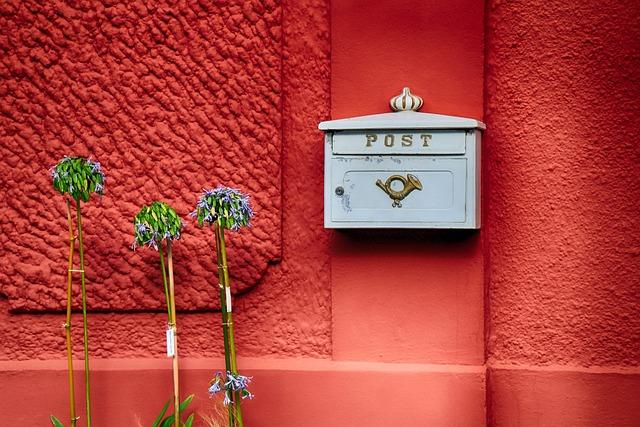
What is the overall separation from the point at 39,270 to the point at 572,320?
1.96 metres

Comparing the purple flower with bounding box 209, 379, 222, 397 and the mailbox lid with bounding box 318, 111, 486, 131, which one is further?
the mailbox lid with bounding box 318, 111, 486, 131

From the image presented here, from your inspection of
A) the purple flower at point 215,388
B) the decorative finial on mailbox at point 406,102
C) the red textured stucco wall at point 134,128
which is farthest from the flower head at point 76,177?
the decorative finial on mailbox at point 406,102

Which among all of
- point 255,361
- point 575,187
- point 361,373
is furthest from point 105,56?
point 575,187

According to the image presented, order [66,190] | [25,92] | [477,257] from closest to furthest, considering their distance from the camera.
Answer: [66,190] < [477,257] < [25,92]

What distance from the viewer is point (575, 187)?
3123mm

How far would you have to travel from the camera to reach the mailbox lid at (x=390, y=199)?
3025 mm

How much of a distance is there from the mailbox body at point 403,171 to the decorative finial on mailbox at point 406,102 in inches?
2.7

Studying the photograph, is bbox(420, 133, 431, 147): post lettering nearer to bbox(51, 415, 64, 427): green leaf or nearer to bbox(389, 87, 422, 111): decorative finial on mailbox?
bbox(389, 87, 422, 111): decorative finial on mailbox

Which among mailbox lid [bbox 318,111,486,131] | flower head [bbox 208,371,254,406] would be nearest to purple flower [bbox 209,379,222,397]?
flower head [bbox 208,371,254,406]

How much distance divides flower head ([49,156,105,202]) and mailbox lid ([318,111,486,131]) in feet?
2.57

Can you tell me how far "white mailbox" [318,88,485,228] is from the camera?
9.91 ft

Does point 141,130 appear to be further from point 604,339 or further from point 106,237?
point 604,339

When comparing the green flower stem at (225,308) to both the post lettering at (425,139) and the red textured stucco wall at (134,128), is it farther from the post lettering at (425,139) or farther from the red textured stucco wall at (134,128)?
the post lettering at (425,139)

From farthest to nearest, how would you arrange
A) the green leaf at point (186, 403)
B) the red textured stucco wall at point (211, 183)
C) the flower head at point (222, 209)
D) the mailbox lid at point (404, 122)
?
1. the red textured stucco wall at point (211, 183)
2. the green leaf at point (186, 403)
3. the mailbox lid at point (404, 122)
4. the flower head at point (222, 209)
